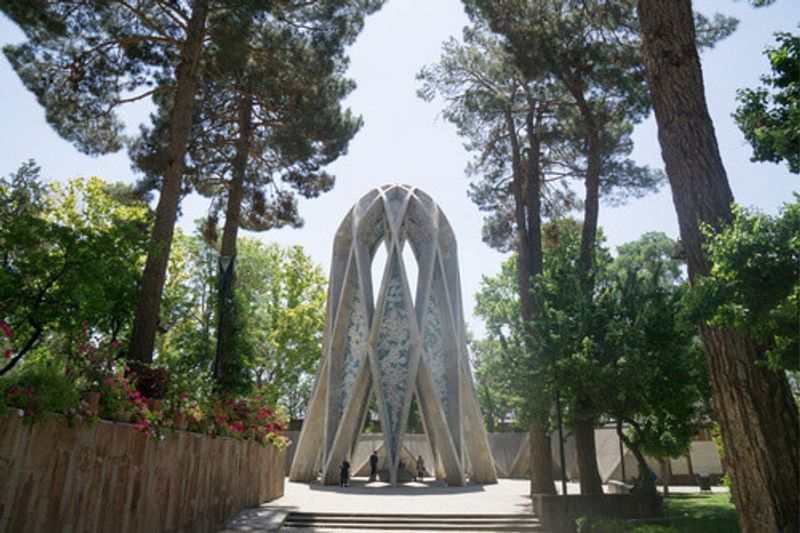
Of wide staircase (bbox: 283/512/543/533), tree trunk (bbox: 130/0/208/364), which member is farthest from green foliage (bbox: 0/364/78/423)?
wide staircase (bbox: 283/512/543/533)

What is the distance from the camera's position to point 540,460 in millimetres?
12945

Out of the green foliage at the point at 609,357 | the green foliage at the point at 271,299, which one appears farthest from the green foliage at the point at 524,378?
the green foliage at the point at 271,299

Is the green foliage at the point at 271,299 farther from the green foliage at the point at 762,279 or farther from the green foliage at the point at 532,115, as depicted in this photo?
the green foliage at the point at 762,279

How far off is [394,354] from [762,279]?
1482 cm

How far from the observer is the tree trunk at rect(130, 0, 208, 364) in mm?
8656

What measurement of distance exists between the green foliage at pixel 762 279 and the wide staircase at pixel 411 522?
7.02 m

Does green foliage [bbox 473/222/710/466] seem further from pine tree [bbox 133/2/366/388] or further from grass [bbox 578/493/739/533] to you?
pine tree [bbox 133/2/366/388]

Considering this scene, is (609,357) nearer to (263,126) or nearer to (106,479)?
(106,479)

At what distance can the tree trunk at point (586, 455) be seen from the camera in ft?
35.7

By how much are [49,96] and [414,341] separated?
1207cm

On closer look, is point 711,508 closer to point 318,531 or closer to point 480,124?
point 318,531

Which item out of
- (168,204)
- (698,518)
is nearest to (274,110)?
(168,204)

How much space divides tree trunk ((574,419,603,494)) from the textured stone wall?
6954 mm

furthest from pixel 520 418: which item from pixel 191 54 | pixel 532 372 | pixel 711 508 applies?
pixel 191 54
